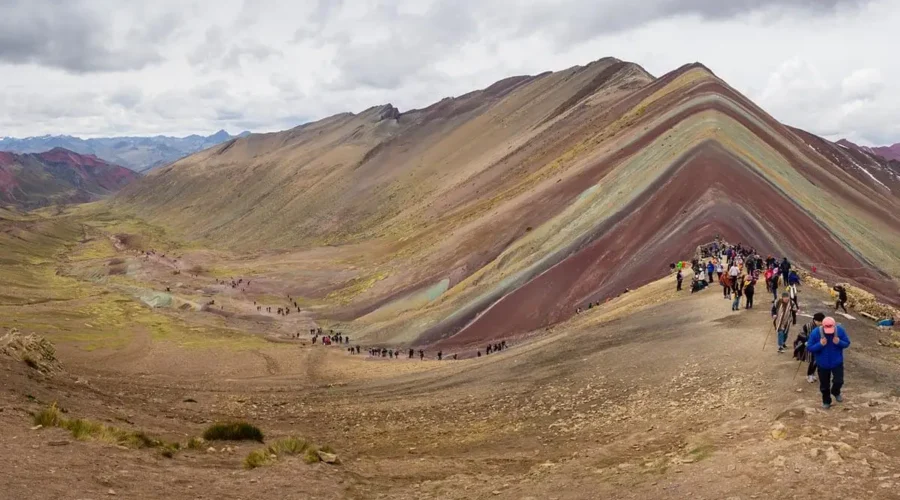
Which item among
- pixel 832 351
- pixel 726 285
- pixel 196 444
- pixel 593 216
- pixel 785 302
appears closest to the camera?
pixel 832 351

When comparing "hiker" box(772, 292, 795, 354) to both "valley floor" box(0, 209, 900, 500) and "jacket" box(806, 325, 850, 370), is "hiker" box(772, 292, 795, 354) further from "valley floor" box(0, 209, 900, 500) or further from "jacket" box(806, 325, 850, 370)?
"jacket" box(806, 325, 850, 370)

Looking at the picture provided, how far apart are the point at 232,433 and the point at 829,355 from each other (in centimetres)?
1470

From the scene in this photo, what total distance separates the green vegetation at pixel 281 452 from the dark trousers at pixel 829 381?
11.3m

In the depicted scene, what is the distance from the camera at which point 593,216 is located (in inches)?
2095

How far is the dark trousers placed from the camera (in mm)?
12938

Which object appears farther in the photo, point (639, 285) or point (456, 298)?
point (456, 298)

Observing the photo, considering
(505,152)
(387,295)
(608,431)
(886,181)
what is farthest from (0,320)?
(886,181)

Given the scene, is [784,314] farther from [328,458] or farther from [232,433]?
[232,433]

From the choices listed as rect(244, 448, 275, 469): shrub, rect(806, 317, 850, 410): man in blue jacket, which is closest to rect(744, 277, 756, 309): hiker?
rect(806, 317, 850, 410): man in blue jacket

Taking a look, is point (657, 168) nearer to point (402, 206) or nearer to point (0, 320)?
point (0, 320)

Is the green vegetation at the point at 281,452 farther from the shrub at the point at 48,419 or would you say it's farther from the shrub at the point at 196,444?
the shrub at the point at 48,419

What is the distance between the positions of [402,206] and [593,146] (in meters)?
51.0

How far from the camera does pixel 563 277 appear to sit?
150 feet

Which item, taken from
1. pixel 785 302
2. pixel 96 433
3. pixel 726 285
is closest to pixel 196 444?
pixel 96 433
